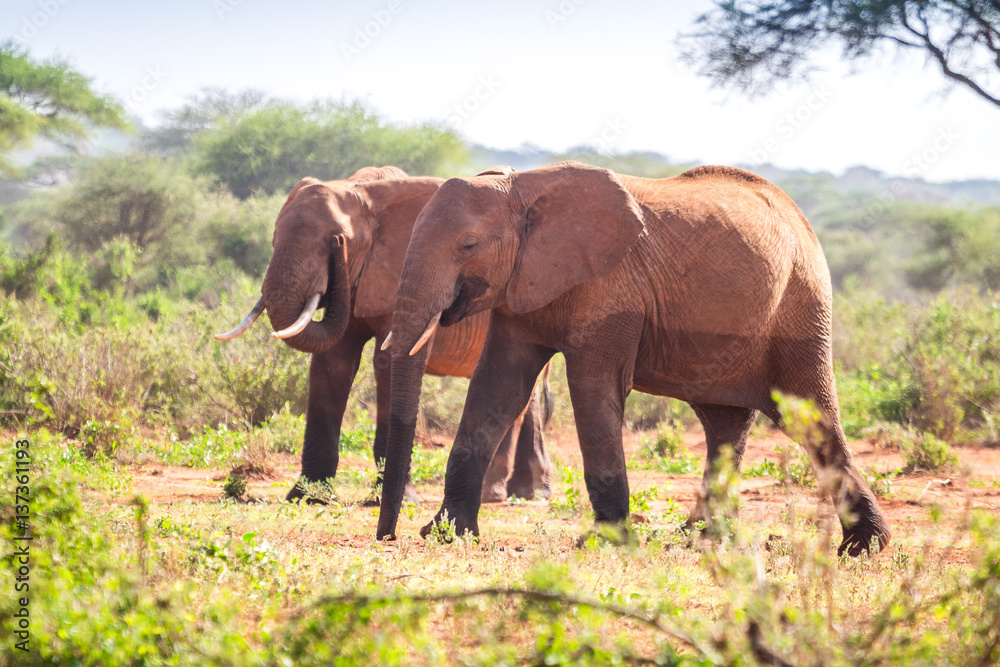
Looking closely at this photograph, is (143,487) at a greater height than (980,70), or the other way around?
(980,70)

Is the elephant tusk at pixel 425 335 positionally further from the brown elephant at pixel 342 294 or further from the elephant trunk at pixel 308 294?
the elephant trunk at pixel 308 294

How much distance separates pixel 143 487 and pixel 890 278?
1343 inches

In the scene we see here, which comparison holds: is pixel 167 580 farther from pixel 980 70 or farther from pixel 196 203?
pixel 196 203

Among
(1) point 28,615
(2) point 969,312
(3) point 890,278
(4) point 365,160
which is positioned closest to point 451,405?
(2) point 969,312

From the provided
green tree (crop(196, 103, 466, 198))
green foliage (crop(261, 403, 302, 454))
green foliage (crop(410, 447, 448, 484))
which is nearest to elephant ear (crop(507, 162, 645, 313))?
green foliage (crop(410, 447, 448, 484))

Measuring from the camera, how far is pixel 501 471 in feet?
24.7

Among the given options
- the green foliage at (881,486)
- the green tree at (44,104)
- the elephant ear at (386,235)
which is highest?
the green tree at (44,104)

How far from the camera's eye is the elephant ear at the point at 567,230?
205 inches

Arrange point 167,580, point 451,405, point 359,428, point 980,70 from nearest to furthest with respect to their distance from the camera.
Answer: point 167,580 → point 359,428 → point 451,405 → point 980,70

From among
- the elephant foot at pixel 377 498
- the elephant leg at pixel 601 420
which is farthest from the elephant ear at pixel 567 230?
the elephant foot at pixel 377 498

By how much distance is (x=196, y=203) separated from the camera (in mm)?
20938

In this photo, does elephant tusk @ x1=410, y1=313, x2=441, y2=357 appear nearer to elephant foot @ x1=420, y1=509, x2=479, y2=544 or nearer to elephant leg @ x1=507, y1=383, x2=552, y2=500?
elephant foot @ x1=420, y1=509, x2=479, y2=544

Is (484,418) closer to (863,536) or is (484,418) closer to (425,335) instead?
(425,335)

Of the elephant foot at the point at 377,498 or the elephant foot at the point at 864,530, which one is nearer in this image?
the elephant foot at the point at 864,530
